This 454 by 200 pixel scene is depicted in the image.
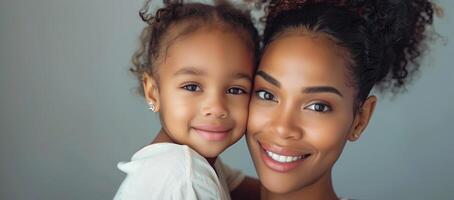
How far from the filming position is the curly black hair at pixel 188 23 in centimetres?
121

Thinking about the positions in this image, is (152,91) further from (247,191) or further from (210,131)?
(247,191)

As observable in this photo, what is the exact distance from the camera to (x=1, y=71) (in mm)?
1775

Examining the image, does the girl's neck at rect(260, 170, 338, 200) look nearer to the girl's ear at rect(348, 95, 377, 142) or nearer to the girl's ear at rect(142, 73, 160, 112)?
the girl's ear at rect(348, 95, 377, 142)

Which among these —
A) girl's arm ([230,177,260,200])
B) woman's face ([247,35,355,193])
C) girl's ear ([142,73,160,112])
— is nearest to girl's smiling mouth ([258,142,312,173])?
woman's face ([247,35,355,193])

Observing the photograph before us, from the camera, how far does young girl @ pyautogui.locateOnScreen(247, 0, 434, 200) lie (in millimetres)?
1146

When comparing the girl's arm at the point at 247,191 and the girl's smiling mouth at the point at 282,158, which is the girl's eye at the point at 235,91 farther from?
the girl's arm at the point at 247,191

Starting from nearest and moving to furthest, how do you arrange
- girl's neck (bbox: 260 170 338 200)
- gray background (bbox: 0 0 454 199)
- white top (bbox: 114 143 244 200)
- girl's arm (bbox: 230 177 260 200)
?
white top (bbox: 114 143 244 200), girl's neck (bbox: 260 170 338 200), girl's arm (bbox: 230 177 260 200), gray background (bbox: 0 0 454 199)

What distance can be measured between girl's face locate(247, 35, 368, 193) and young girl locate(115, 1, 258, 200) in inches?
1.7

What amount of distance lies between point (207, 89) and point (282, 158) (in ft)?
0.60

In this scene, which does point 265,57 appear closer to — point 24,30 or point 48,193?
point 24,30

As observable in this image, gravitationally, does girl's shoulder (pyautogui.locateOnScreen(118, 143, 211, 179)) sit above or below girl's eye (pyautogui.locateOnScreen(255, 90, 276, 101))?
below

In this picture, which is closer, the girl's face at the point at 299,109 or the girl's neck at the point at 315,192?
the girl's face at the point at 299,109

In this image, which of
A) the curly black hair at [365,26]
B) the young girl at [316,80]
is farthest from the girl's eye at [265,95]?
the curly black hair at [365,26]

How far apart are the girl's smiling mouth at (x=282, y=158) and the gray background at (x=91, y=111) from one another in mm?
792
